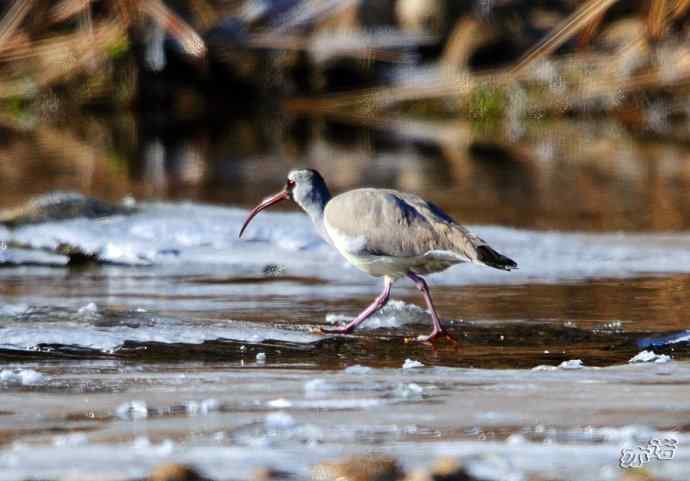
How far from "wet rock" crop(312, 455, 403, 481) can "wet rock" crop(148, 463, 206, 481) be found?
35 centimetres

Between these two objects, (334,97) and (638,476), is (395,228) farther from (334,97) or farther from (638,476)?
(334,97)

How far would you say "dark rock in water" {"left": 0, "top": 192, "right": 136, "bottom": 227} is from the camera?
11.0m

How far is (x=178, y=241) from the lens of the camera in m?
10.6

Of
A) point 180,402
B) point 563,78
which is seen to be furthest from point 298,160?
point 180,402

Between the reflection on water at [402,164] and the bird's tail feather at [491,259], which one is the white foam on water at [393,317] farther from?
the reflection on water at [402,164]

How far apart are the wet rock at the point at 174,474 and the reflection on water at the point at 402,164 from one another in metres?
7.34

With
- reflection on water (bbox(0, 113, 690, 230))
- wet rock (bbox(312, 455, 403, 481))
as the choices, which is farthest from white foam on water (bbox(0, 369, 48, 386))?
reflection on water (bbox(0, 113, 690, 230))

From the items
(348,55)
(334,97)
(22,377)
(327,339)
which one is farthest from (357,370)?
(334,97)

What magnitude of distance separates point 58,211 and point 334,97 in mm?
15680

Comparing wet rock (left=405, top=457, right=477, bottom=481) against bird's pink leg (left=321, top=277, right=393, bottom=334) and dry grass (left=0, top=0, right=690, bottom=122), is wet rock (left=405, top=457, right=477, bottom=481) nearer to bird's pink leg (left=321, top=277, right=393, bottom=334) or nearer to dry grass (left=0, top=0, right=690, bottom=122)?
bird's pink leg (left=321, top=277, right=393, bottom=334)

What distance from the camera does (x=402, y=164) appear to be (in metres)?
17.3

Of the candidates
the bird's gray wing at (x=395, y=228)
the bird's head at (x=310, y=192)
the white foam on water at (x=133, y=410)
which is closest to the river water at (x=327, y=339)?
the white foam on water at (x=133, y=410)

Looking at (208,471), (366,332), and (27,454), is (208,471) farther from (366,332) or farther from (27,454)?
(366,332)

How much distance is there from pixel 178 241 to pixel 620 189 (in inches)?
203
